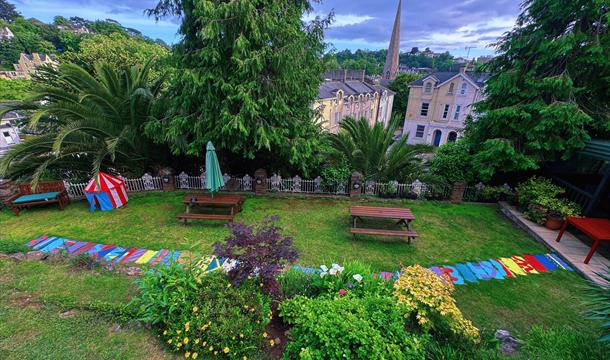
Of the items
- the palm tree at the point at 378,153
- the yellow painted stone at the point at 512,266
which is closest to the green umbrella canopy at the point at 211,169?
the palm tree at the point at 378,153

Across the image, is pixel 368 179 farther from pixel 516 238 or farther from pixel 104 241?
pixel 104 241

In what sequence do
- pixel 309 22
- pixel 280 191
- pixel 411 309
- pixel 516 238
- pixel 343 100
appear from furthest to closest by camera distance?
pixel 343 100
pixel 280 191
pixel 309 22
pixel 516 238
pixel 411 309

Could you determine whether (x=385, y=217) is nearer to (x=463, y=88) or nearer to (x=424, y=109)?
(x=463, y=88)

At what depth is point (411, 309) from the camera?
3582 millimetres

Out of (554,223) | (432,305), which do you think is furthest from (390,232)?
(554,223)

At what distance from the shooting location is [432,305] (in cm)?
354

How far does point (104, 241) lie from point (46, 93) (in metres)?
6.13

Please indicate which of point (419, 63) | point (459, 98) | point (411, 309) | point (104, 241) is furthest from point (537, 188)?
point (419, 63)

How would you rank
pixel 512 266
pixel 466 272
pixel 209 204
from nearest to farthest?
pixel 466 272, pixel 512 266, pixel 209 204

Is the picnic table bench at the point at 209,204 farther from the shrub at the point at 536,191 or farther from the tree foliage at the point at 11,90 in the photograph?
the tree foliage at the point at 11,90

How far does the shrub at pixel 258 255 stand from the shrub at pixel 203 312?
0.61 feet

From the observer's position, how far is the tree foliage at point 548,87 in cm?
742

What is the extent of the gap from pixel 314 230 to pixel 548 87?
28.1ft

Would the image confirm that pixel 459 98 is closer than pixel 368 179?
No
